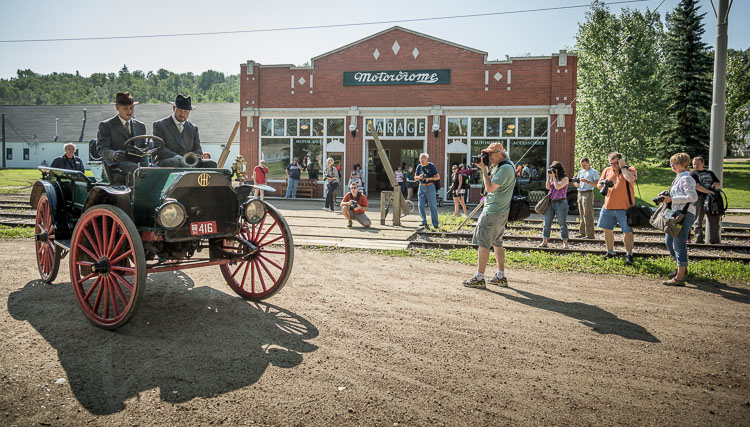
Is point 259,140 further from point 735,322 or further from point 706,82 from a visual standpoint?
point 706,82

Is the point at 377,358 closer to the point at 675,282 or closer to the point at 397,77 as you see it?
the point at 675,282

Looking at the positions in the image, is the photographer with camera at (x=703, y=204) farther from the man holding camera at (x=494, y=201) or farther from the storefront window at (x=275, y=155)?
the storefront window at (x=275, y=155)

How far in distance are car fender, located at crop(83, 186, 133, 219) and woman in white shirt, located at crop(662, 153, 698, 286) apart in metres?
7.14

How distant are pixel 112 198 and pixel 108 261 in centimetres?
66

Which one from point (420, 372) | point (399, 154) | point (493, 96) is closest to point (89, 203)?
point (420, 372)

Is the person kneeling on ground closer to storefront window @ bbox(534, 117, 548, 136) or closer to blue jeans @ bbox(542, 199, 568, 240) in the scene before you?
blue jeans @ bbox(542, 199, 568, 240)

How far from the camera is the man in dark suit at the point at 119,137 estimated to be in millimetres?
5520

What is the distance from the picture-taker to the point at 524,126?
22141 mm

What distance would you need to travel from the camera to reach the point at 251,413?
325 centimetres

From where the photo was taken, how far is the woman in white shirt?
7207mm

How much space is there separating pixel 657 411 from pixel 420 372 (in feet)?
5.37

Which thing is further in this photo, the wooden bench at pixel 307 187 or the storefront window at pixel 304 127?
the storefront window at pixel 304 127

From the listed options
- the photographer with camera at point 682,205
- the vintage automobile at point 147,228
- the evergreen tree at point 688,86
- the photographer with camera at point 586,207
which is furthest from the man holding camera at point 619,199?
the evergreen tree at point 688,86

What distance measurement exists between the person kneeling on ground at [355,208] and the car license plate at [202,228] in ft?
25.9
